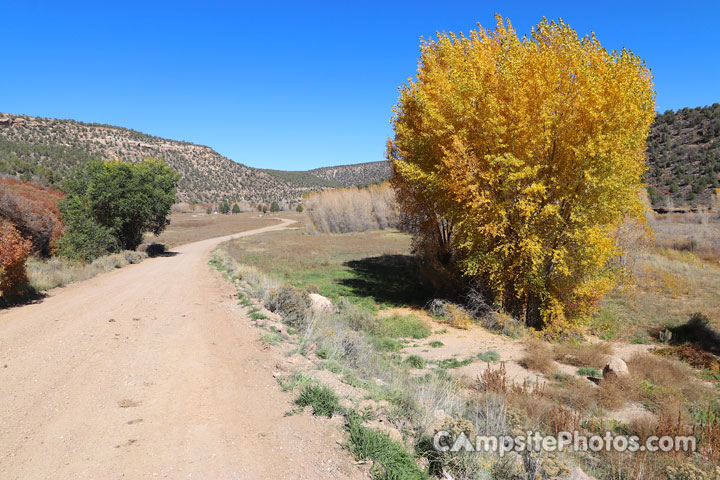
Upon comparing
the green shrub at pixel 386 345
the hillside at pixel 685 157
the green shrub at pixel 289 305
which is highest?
the hillside at pixel 685 157

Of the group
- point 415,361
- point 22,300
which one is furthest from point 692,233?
point 22,300

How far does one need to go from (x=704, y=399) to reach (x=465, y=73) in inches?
478

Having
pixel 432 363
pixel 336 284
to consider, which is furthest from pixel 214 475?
pixel 336 284

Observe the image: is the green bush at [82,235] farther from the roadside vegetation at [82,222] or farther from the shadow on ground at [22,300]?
the shadow on ground at [22,300]

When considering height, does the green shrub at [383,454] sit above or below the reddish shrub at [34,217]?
below

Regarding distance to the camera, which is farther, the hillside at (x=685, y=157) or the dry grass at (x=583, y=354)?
the hillside at (x=685, y=157)

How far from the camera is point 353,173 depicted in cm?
16088

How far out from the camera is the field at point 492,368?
550cm

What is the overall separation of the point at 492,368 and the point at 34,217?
2409cm

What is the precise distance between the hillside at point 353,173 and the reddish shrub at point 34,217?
4833 inches

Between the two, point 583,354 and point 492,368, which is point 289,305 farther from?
point 583,354

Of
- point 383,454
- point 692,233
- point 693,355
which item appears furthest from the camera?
point 692,233

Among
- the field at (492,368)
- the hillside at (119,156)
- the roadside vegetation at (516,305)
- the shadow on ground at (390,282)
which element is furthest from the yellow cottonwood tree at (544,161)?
the hillside at (119,156)

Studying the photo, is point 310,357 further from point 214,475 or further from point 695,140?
point 695,140
